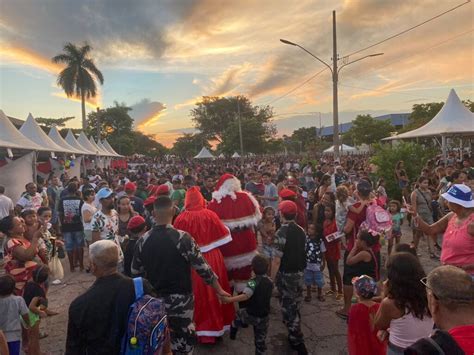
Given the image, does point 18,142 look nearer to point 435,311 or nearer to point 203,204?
point 203,204

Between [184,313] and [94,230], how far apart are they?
10.3 feet

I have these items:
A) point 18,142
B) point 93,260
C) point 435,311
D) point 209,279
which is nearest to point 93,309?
point 93,260

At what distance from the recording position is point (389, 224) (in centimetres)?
486

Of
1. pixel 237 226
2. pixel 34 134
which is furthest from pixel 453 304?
pixel 34 134

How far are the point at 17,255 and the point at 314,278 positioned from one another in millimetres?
4210

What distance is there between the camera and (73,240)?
7.80 metres

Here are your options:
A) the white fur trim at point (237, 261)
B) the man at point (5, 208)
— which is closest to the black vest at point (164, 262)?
the white fur trim at point (237, 261)

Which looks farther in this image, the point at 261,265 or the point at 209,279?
the point at 261,265

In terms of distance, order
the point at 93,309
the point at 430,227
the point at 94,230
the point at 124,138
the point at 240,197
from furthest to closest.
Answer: the point at 124,138 < the point at 94,230 < the point at 240,197 < the point at 430,227 < the point at 93,309

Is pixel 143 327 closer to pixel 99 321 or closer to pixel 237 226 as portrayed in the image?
pixel 99 321

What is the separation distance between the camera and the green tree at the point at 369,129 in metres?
45.0

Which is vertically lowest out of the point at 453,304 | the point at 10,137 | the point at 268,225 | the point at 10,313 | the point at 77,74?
the point at 10,313

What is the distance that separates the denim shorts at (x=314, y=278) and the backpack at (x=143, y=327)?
3.94 meters

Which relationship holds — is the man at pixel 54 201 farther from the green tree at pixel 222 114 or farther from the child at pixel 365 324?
the green tree at pixel 222 114
